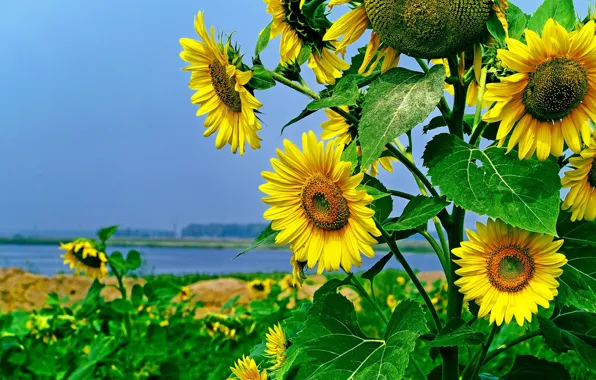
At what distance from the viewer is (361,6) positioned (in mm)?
1305

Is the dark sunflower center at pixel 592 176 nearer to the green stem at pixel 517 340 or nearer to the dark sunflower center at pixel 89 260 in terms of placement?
the green stem at pixel 517 340

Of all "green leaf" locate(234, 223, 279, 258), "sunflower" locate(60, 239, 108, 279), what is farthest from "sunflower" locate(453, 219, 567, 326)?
"sunflower" locate(60, 239, 108, 279)

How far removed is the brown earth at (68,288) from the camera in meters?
6.30

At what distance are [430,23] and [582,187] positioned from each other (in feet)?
1.60

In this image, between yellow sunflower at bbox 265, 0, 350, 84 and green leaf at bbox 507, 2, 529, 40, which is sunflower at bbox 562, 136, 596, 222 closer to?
green leaf at bbox 507, 2, 529, 40

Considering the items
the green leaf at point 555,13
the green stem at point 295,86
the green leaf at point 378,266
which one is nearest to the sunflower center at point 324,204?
the green stem at point 295,86

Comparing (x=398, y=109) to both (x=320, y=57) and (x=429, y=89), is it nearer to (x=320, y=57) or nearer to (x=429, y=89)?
(x=429, y=89)

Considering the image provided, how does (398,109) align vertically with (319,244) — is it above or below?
above

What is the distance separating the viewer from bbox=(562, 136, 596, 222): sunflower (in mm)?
→ 1383

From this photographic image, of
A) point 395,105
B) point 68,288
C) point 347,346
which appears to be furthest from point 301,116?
point 68,288

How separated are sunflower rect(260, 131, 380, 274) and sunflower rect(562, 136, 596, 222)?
43 cm

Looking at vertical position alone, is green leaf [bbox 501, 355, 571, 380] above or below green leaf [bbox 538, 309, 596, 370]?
below

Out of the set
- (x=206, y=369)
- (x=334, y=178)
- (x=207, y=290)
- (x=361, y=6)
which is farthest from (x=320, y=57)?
(x=207, y=290)

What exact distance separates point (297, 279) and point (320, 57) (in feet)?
1.59
